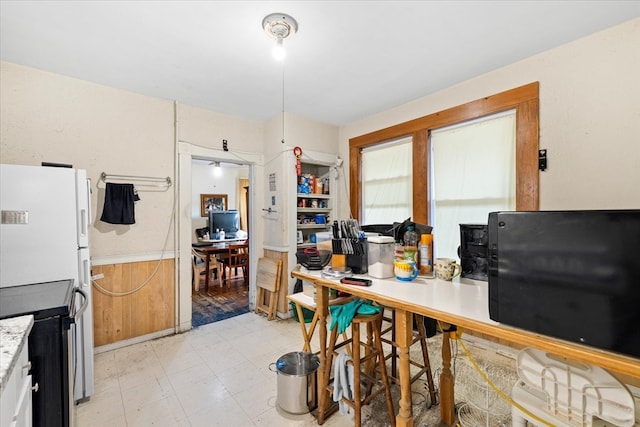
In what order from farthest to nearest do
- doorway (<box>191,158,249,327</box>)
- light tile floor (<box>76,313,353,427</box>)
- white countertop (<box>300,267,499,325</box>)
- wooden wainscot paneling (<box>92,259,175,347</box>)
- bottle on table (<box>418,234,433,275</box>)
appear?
doorway (<box>191,158,249,327</box>)
wooden wainscot paneling (<box>92,259,175,347</box>)
light tile floor (<box>76,313,353,427</box>)
bottle on table (<box>418,234,433,275</box>)
white countertop (<box>300,267,499,325</box>)

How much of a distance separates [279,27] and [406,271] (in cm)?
174

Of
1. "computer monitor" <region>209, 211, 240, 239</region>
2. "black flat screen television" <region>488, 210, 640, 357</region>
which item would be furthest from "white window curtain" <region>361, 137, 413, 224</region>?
"computer monitor" <region>209, 211, 240, 239</region>

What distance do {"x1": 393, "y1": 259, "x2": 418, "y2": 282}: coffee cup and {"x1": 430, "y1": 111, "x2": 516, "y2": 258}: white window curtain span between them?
5.07ft

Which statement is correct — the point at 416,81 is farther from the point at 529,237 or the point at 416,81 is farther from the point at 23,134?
the point at 23,134

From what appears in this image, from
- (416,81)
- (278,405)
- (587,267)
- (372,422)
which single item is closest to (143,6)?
(416,81)

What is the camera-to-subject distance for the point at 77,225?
6.23 feet

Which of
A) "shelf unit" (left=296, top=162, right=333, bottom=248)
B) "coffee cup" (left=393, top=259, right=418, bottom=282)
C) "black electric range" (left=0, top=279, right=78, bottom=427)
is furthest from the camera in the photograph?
"shelf unit" (left=296, top=162, right=333, bottom=248)

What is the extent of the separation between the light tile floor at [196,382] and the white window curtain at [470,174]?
1981 mm

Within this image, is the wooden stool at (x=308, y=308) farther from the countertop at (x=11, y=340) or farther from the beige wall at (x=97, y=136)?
the beige wall at (x=97, y=136)

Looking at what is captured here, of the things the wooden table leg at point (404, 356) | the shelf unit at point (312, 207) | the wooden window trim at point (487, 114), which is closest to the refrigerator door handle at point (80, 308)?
the wooden table leg at point (404, 356)

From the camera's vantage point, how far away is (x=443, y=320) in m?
1.08

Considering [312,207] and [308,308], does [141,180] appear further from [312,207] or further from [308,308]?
[308,308]

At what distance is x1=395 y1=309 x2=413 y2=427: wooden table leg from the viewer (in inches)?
51.4

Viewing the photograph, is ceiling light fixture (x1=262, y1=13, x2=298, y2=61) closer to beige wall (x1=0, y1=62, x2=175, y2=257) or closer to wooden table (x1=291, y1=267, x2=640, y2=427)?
wooden table (x1=291, y1=267, x2=640, y2=427)
